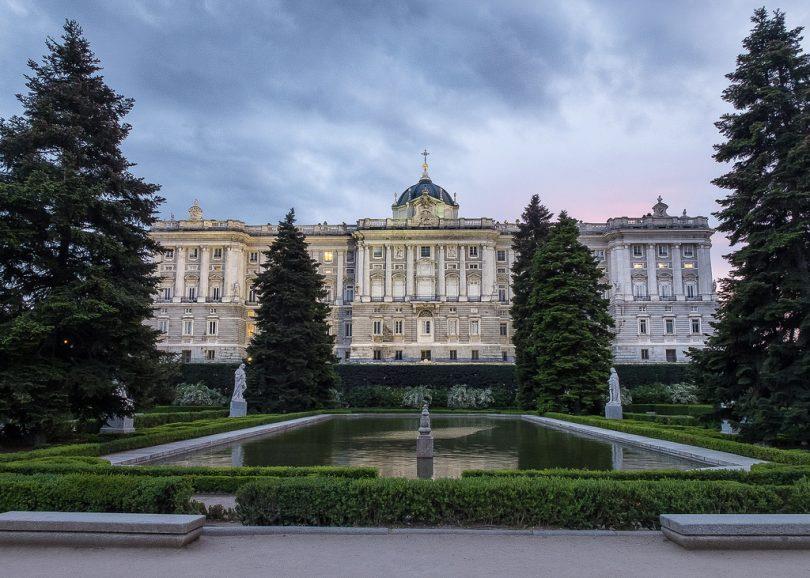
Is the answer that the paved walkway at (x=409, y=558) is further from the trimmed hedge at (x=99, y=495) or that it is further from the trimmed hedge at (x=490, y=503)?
the trimmed hedge at (x=99, y=495)

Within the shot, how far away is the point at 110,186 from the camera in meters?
15.5

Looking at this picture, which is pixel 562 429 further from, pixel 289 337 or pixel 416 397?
pixel 416 397

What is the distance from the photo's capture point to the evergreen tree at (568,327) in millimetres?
28047

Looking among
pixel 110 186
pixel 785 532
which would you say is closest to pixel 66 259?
pixel 110 186

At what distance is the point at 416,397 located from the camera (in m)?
37.0

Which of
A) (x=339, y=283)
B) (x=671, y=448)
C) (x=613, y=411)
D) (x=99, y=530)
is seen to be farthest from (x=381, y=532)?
(x=339, y=283)

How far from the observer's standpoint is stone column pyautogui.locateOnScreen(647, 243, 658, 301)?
63375 mm

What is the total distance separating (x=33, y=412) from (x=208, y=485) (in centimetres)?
582

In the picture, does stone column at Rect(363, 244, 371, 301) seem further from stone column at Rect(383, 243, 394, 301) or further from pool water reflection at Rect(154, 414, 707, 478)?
pool water reflection at Rect(154, 414, 707, 478)

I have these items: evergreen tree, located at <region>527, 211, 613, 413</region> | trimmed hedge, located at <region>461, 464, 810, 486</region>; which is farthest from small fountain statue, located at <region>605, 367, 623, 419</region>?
trimmed hedge, located at <region>461, 464, 810, 486</region>

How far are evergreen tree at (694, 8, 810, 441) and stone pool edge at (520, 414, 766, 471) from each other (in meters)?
1.25

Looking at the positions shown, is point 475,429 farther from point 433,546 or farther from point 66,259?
point 433,546

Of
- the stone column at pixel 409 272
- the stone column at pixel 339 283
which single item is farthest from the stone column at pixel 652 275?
the stone column at pixel 339 283

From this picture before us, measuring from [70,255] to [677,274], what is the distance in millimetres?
62169
